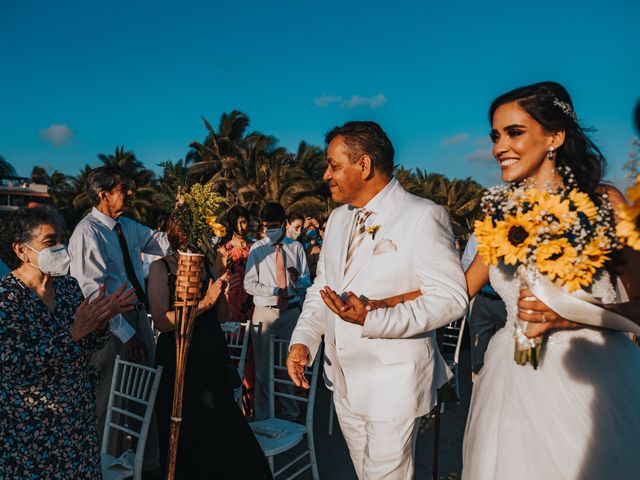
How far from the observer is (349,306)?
2377 millimetres

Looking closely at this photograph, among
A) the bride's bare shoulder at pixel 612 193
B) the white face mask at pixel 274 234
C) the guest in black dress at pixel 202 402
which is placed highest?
the white face mask at pixel 274 234

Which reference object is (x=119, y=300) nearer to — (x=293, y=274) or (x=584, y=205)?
(x=584, y=205)

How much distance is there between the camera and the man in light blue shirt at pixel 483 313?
21.0 ft

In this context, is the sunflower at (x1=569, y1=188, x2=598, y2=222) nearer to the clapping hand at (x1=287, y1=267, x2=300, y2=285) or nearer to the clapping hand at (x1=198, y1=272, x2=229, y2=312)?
the clapping hand at (x1=198, y1=272, x2=229, y2=312)

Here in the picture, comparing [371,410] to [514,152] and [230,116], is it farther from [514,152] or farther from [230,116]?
[230,116]

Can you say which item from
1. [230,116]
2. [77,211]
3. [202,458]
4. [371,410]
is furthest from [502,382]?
[77,211]

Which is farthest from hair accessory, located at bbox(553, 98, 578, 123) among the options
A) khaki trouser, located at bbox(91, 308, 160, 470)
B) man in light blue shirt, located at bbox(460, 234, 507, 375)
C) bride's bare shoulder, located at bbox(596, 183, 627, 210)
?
man in light blue shirt, located at bbox(460, 234, 507, 375)

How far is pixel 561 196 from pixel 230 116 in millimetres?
30901

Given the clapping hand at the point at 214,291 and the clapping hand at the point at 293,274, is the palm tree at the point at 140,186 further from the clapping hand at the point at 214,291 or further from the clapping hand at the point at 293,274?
the clapping hand at the point at 214,291

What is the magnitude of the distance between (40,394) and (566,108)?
3.05 m

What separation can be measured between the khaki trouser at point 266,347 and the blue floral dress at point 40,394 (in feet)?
9.82

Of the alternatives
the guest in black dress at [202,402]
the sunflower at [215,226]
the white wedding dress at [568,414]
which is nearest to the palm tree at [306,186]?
the guest in black dress at [202,402]

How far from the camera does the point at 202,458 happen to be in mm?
3590

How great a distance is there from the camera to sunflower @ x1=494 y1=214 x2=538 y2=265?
6.18ft
